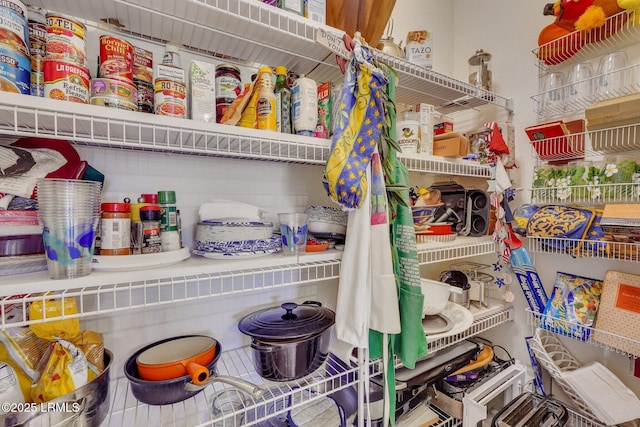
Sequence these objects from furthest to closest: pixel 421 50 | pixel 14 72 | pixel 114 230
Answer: pixel 421 50
pixel 114 230
pixel 14 72

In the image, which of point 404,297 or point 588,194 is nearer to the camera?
point 404,297

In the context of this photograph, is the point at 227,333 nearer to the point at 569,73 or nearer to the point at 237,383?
the point at 237,383

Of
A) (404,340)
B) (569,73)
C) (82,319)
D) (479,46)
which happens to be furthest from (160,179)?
(479,46)

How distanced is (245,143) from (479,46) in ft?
4.51

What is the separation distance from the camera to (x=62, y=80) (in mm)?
523

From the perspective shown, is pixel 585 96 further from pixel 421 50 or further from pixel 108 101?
pixel 108 101

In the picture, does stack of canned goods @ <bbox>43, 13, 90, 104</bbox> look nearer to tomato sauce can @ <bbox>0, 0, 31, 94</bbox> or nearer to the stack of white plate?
tomato sauce can @ <bbox>0, 0, 31, 94</bbox>

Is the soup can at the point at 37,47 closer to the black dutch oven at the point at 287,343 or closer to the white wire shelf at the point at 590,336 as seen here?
the black dutch oven at the point at 287,343

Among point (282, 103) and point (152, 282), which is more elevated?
point (282, 103)

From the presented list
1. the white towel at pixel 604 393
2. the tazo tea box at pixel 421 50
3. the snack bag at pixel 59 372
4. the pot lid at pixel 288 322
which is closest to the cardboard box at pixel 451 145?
the tazo tea box at pixel 421 50

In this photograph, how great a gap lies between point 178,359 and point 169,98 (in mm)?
621

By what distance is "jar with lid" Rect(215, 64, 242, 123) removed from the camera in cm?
73

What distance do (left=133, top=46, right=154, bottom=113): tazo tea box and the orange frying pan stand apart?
57cm

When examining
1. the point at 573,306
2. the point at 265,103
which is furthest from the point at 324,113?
the point at 573,306
